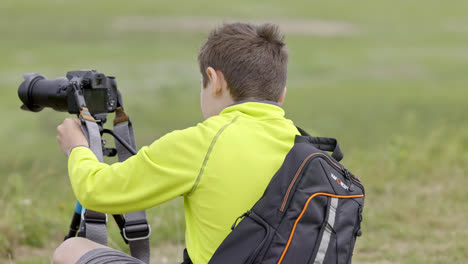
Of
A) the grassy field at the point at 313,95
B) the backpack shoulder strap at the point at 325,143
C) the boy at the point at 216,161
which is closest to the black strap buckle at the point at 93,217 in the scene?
the boy at the point at 216,161

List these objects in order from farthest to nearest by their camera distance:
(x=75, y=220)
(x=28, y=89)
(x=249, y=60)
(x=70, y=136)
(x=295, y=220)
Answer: (x=75, y=220)
(x=28, y=89)
(x=70, y=136)
(x=249, y=60)
(x=295, y=220)

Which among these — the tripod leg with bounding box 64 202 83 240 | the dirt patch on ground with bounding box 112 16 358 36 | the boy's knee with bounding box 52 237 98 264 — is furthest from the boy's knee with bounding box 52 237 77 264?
the dirt patch on ground with bounding box 112 16 358 36

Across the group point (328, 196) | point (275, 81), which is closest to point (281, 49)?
point (275, 81)

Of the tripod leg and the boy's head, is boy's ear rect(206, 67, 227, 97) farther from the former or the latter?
the tripod leg

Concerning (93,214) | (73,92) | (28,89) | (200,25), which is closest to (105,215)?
(93,214)

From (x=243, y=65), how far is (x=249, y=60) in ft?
0.08

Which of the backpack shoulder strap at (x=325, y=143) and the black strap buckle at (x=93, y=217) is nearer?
the backpack shoulder strap at (x=325, y=143)

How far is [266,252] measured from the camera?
6.40ft

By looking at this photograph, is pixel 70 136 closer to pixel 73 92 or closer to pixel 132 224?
pixel 73 92

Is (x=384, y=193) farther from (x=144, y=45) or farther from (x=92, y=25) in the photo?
(x=92, y=25)

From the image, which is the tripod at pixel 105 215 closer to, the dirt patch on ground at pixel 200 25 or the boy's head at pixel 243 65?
the boy's head at pixel 243 65

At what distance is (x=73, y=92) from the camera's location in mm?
2434

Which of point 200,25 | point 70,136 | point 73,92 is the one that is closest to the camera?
point 70,136

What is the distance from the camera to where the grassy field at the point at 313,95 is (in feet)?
13.9
